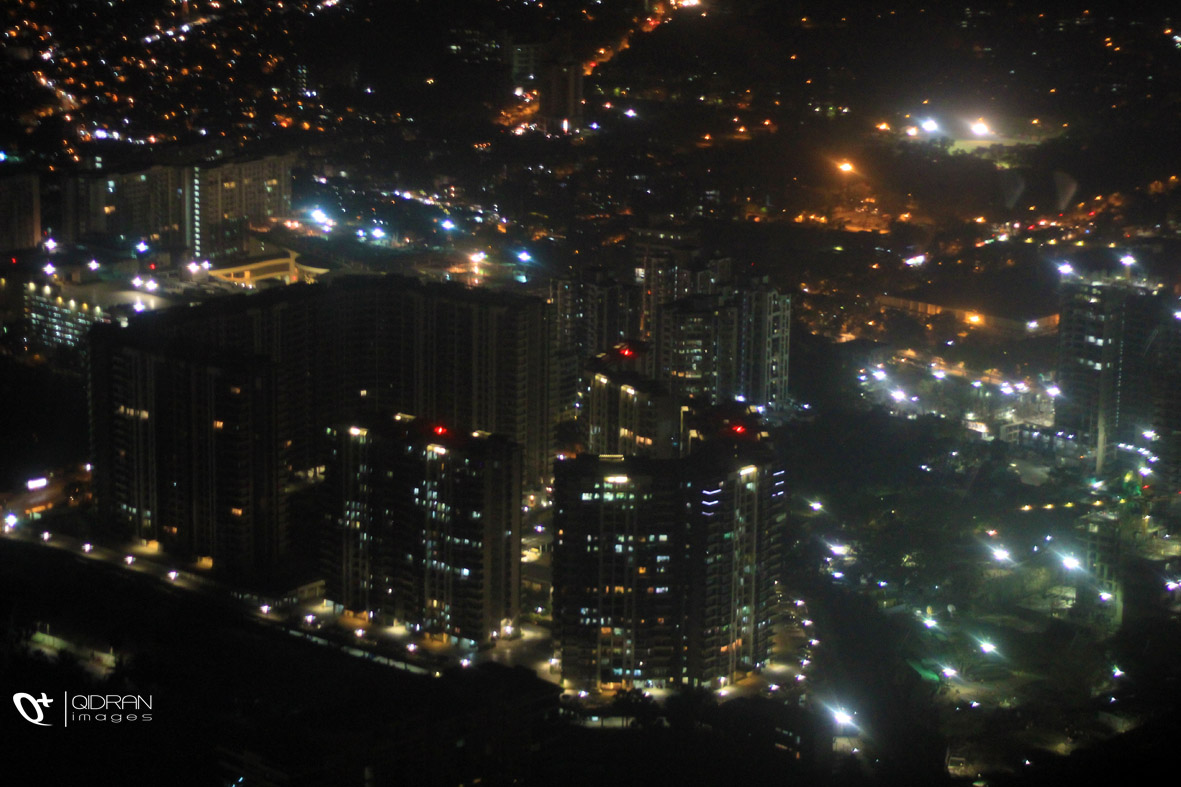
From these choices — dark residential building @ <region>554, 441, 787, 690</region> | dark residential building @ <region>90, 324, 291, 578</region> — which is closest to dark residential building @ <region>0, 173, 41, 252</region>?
dark residential building @ <region>90, 324, 291, 578</region>

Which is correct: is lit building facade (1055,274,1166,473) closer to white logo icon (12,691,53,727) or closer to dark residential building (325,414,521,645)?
dark residential building (325,414,521,645)

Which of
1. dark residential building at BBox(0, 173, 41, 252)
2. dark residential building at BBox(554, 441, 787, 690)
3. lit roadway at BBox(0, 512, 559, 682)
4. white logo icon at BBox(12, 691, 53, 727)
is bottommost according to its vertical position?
white logo icon at BBox(12, 691, 53, 727)

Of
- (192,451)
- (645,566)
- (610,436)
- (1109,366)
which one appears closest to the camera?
(645,566)

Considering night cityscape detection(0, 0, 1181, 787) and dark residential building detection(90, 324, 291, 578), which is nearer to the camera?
night cityscape detection(0, 0, 1181, 787)

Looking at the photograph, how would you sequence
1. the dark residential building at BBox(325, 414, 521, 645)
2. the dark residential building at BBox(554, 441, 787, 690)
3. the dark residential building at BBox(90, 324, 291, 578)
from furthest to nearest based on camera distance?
the dark residential building at BBox(90, 324, 291, 578)
the dark residential building at BBox(325, 414, 521, 645)
the dark residential building at BBox(554, 441, 787, 690)

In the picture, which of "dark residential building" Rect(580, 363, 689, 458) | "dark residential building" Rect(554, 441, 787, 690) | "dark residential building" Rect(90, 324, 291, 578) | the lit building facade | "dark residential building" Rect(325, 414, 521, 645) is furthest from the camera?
the lit building facade

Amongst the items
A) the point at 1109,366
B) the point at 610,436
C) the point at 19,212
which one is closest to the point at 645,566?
the point at 610,436

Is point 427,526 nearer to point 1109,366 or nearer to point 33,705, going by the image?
point 33,705

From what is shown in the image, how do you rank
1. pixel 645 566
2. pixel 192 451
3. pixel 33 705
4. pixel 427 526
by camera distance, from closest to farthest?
pixel 33 705, pixel 645 566, pixel 427 526, pixel 192 451
